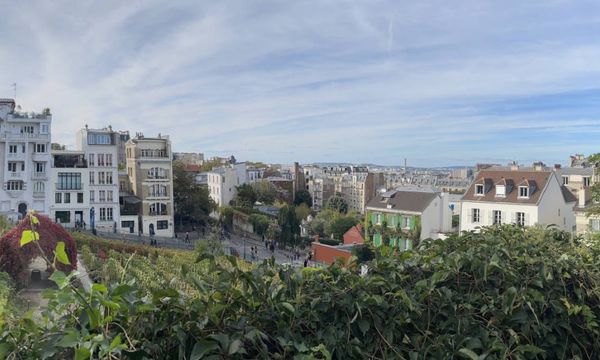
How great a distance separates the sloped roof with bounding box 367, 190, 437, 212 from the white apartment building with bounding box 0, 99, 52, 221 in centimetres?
2178

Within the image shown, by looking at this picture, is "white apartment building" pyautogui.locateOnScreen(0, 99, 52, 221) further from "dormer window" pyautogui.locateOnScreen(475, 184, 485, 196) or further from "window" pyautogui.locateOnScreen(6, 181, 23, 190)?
"dormer window" pyautogui.locateOnScreen(475, 184, 485, 196)

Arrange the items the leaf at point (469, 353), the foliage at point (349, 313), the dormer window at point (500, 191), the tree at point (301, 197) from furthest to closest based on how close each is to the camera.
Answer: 1. the tree at point (301, 197)
2. the dormer window at point (500, 191)
3. the leaf at point (469, 353)
4. the foliage at point (349, 313)

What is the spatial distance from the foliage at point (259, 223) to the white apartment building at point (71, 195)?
54.2ft

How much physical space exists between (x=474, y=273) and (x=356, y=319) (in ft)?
3.07

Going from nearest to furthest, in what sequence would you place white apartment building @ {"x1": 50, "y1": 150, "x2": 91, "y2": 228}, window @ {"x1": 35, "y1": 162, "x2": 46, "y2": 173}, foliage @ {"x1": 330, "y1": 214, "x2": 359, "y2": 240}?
window @ {"x1": 35, "y1": 162, "x2": 46, "y2": 173} → white apartment building @ {"x1": 50, "y1": 150, "x2": 91, "y2": 228} → foliage @ {"x1": 330, "y1": 214, "x2": 359, "y2": 240}

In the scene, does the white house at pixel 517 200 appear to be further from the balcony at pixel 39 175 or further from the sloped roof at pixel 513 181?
the balcony at pixel 39 175

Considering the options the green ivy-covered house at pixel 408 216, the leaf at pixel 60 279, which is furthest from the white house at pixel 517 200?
the leaf at pixel 60 279

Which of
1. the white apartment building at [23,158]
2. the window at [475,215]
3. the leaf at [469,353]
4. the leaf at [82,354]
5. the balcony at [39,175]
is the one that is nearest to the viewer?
the leaf at [82,354]

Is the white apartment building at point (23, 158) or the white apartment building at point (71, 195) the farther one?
the white apartment building at point (71, 195)

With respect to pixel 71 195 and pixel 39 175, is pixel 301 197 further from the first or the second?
pixel 39 175

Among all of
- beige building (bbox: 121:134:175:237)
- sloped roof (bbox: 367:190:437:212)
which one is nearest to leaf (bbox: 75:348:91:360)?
sloped roof (bbox: 367:190:437:212)

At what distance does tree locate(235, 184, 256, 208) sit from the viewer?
56.6 meters

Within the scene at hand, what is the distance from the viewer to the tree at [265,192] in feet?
218

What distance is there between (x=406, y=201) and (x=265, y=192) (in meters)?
38.6
